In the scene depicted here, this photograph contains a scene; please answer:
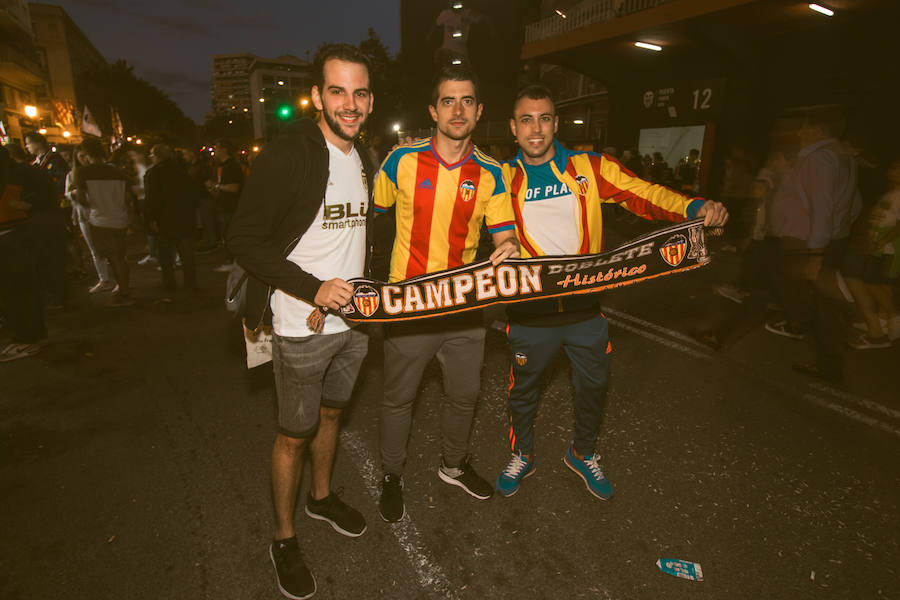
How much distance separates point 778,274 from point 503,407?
3.58 m

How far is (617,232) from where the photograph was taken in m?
13.4

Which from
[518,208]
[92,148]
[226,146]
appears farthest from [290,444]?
[226,146]

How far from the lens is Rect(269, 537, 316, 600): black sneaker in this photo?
2.39m

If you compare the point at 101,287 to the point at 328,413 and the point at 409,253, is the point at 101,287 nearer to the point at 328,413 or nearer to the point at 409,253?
the point at 328,413

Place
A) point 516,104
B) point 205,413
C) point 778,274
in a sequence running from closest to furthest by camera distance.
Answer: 1. point 516,104
2. point 205,413
3. point 778,274

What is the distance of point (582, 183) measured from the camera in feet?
9.36

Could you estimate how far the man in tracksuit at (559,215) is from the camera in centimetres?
280

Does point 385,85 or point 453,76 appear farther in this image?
point 385,85

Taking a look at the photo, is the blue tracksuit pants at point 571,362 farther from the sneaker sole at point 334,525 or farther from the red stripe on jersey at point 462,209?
the sneaker sole at point 334,525

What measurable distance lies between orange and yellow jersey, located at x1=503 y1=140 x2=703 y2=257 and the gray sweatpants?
648 mm

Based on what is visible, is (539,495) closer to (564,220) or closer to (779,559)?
(779,559)

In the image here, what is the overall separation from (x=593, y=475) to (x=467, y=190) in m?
2.04

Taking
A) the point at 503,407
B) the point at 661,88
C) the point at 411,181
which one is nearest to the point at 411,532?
the point at 503,407

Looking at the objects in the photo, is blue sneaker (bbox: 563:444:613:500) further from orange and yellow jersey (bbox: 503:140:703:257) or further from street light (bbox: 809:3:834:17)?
street light (bbox: 809:3:834:17)
